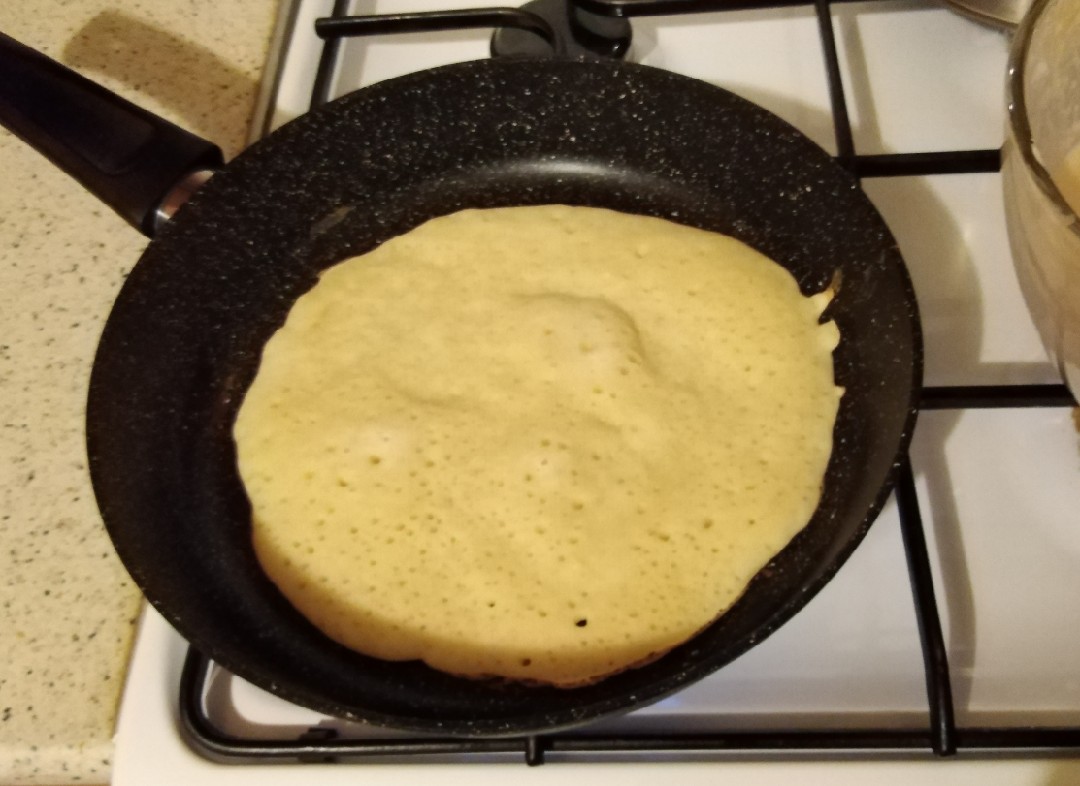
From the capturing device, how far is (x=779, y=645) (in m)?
0.53

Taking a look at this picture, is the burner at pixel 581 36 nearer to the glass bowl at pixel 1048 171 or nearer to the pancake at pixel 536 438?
the pancake at pixel 536 438

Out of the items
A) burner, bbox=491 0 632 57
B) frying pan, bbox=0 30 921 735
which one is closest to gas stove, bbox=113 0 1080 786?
frying pan, bbox=0 30 921 735

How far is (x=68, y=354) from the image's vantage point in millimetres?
671

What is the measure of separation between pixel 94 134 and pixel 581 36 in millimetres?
375

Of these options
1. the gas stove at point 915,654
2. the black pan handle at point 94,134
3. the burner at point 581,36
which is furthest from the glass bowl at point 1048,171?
the black pan handle at point 94,134

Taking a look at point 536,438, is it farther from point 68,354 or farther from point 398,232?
point 68,354

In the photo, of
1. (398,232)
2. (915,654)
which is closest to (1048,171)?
(915,654)

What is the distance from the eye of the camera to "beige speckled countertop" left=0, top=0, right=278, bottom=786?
1.76 ft

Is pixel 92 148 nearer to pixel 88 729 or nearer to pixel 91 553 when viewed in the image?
pixel 91 553

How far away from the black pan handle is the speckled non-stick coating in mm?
32

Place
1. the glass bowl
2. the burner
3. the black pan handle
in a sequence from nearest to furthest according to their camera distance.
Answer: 1. the glass bowl
2. the black pan handle
3. the burner

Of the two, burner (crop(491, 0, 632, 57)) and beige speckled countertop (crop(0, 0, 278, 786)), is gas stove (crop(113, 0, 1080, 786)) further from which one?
burner (crop(491, 0, 632, 57))

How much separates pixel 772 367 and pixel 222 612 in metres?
0.37

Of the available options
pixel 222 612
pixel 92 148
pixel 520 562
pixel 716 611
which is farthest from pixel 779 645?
pixel 92 148
